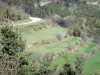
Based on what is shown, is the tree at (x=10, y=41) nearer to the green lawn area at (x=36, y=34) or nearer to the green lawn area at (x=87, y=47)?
the green lawn area at (x=36, y=34)

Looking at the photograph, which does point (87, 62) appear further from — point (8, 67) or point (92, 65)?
point (8, 67)

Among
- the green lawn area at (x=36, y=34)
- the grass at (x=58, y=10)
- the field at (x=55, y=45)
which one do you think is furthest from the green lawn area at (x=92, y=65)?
the grass at (x=58, y=10)

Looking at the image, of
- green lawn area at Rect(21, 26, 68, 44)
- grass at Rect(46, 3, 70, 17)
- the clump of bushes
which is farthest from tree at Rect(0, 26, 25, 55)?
grass at Rect(46, 3, 70, 17)

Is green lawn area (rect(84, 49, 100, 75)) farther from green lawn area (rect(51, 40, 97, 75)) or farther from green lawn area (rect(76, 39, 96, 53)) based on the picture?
green lawn area (rect(76, 39, 96, 53))

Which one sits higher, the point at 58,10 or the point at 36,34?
the point at 36,34

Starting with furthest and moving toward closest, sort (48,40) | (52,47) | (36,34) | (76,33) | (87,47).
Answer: (76,33), (87,47), (36,34), (48,40), (52,47)

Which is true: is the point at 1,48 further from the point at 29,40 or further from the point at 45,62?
the point at 29,40

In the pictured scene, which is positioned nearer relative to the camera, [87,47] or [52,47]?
[52,47]

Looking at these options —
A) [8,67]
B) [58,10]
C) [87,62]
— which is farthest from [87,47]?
[58,10]
